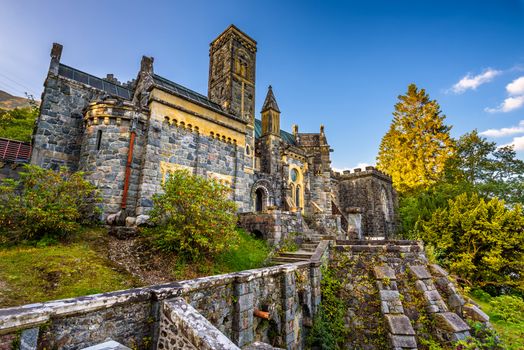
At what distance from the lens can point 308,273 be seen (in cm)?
902

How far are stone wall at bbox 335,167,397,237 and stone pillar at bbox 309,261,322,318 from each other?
1803 cm

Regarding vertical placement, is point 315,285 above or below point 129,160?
below

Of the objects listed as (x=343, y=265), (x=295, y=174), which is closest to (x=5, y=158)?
(x=343, y=265)

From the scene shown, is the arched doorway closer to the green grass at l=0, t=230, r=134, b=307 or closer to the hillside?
the green grass at l=0, t=230, r=134, b=307

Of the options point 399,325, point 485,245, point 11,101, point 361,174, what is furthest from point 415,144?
point 11,101

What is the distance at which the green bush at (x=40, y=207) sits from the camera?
7008 millimetres

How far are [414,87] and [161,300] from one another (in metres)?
30.2

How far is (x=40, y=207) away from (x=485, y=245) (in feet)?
64.5

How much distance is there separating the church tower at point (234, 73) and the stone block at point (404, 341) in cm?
1633

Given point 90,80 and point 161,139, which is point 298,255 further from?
point 90,80

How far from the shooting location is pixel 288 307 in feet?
24.4

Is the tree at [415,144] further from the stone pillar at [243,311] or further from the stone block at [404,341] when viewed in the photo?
the stone pillar at [243,311]

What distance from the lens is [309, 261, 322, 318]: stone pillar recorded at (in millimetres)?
8812

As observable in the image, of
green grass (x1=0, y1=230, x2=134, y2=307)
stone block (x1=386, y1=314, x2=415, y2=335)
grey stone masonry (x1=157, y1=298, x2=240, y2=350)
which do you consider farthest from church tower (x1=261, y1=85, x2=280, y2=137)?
grey stone masonry (x1=157, y1=298, x2=240, y2=350)
